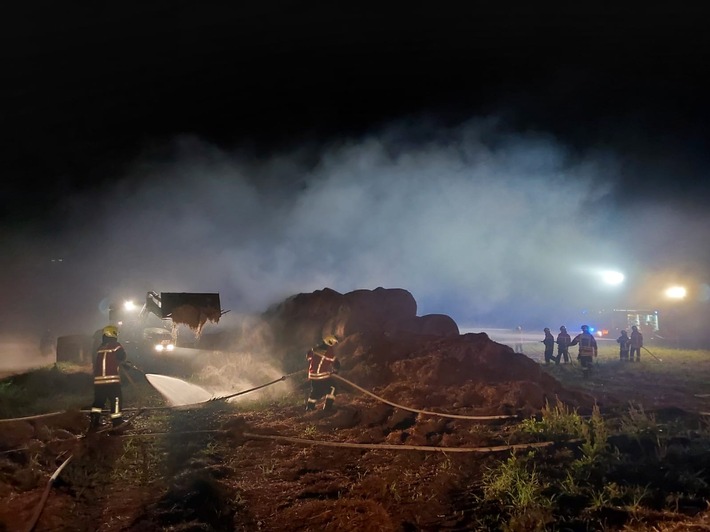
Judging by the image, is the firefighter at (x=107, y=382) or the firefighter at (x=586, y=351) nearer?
the firefighter at (x=107, y=382)

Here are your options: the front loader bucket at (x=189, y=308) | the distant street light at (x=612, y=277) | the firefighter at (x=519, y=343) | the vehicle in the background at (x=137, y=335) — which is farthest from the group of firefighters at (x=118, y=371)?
the distant street light at (x=612, y=277)

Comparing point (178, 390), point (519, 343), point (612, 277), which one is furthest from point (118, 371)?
point (612, 277)

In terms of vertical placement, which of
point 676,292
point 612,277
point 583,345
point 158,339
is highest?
point 612,277

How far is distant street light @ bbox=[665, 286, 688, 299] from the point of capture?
28066mm

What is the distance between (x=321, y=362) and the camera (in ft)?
34.6

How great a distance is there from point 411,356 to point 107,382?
7.47 meters

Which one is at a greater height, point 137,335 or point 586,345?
point 137,335

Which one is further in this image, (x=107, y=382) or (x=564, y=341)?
(x=564, y=341)

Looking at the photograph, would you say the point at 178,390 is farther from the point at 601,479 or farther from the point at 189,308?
the point at 601,479

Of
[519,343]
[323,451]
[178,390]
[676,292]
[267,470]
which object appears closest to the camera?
[267,470]

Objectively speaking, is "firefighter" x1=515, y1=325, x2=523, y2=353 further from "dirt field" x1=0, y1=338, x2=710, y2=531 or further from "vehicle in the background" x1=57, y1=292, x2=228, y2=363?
"vehicle in the background" x1=57, y1=292, x2=228, y2=363

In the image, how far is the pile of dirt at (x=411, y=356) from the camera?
1026 centimetres

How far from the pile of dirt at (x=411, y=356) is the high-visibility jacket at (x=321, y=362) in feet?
5.28

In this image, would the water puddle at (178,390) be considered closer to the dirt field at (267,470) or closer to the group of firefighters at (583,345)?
the dirt field at (267,470)
